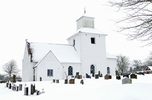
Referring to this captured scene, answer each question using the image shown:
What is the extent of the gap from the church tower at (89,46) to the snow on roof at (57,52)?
1.26 m

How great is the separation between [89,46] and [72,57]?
4192 mm

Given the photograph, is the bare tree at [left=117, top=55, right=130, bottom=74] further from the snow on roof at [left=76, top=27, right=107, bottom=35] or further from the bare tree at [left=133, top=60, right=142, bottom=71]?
the snow on roof at [left=76, top=27, right=107, bottom=35]

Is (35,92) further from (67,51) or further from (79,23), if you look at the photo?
(79,23)

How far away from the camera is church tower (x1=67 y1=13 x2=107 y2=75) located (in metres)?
30.2

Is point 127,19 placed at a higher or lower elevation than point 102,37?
lower

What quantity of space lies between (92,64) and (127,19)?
24.8m

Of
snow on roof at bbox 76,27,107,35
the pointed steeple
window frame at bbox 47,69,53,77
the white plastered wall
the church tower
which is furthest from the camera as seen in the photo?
the pointed steeple

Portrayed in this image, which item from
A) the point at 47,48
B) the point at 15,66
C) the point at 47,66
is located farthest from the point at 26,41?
the point at 15,66

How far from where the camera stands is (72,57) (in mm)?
29750

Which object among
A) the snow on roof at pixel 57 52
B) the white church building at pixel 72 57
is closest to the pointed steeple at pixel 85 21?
the white church building at pixel 72 57

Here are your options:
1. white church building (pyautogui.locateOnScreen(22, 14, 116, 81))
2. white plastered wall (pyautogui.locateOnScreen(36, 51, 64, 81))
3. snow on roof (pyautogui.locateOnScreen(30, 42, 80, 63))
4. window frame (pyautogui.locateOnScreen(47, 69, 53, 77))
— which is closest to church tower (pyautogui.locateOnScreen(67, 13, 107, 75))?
white church building (pyautogui.locateOnScreen(22, 14, 116, 81))

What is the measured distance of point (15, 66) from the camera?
6181 cm

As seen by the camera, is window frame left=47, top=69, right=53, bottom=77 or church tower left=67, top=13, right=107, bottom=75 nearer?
window frame left=47, top=69, right=53, bottom=77

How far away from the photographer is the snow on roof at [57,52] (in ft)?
89.4
